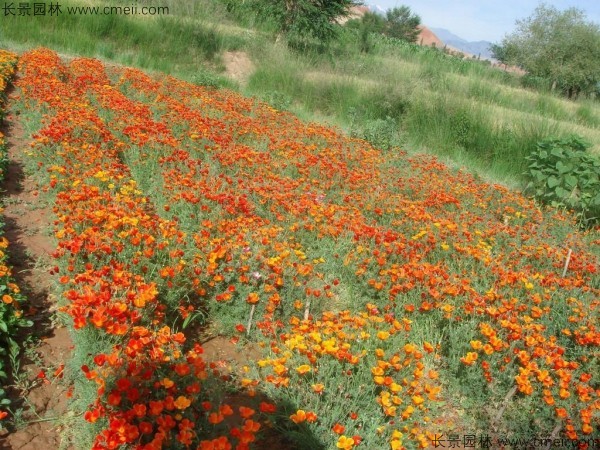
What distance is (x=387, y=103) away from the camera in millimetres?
11445

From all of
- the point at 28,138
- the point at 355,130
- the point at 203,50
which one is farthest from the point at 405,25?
the point at 28,138

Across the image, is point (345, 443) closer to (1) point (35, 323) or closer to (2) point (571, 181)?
(1) point (35, 323)

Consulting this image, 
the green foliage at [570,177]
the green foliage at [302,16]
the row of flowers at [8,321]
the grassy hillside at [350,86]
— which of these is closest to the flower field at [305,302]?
the row of flowers at [8,321]

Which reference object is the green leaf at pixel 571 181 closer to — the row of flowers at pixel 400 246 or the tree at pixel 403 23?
the row of flowers at pixel 400 246

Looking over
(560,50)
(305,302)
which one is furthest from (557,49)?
(305,302)

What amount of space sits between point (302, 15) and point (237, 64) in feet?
9.98

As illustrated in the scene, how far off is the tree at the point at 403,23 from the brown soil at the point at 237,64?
52854 millimetres

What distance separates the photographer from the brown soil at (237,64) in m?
15.5

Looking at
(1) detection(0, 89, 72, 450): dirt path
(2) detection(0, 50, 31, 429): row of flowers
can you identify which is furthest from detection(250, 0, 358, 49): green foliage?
(2) detection(0, 50, 31, 429): row of flowers

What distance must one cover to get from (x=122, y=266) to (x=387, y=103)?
947cm

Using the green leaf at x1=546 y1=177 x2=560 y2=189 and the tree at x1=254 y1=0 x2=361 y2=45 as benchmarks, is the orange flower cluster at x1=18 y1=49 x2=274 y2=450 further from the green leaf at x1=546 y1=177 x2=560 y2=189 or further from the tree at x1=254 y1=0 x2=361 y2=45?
the tree at x1=254 y1=0 x2=361 y2=45

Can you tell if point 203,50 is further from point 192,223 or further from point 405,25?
point 405,25

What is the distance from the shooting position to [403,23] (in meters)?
64.9

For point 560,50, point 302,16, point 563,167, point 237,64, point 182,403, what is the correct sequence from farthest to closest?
point 560,50
point 302,16
point 237,64
point 563,167
point 182,403
